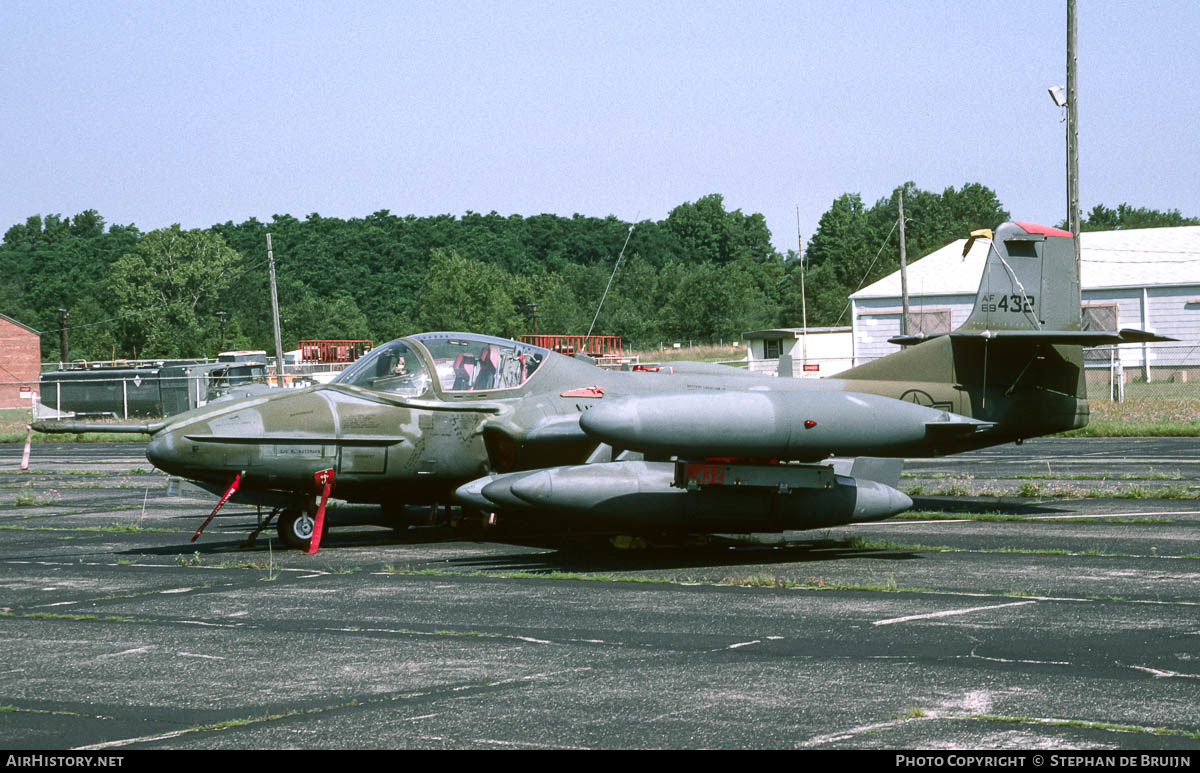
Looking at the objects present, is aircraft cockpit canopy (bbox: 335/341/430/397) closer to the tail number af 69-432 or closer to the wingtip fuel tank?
the wingtip fuel tank

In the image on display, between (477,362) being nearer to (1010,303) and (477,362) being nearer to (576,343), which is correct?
(1010,303)

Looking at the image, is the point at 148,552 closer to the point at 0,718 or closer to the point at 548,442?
the point at 548,442

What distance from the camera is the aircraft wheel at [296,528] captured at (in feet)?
45.7

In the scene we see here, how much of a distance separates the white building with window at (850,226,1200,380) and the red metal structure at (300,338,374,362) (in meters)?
25.9

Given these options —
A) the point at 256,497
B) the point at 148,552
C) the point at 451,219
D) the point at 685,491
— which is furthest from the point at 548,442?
the point at 451,219

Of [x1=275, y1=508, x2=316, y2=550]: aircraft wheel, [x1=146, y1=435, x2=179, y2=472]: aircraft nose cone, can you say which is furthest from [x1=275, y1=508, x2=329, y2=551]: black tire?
[x1=146, y1=435, x2=179, y2=472]: aircraft nose cone

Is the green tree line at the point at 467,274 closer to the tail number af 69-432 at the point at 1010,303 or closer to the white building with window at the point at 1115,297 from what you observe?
the white building with window at the point at 1115,297

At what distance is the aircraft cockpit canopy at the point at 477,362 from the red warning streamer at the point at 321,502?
1.72 m

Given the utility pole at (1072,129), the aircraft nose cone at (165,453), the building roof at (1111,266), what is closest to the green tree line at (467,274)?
the building roof at (1111,266)

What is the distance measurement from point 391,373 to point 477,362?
1057 mm

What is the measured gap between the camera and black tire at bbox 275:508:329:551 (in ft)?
45.7

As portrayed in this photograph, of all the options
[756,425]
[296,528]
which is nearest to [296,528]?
[296,528]

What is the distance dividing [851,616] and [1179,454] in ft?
59.5

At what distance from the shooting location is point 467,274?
9475 cm
